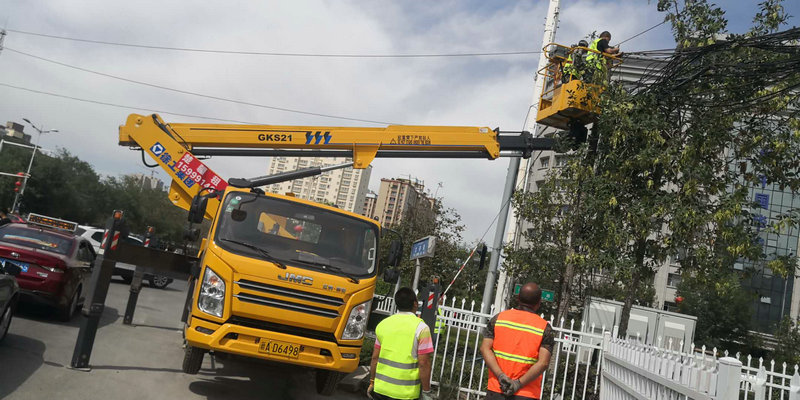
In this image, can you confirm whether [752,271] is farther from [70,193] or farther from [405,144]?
[70,193]

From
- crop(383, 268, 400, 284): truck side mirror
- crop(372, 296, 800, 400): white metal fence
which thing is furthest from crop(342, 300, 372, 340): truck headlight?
crop(372, 296, 800, 400): white metal fence

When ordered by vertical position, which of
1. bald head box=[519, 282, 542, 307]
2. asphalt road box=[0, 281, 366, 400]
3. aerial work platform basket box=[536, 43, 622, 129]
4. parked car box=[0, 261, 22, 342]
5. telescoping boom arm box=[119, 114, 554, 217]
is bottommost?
asphalt road box=[0, 281, 366, 400]

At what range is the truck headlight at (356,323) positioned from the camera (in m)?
6.76

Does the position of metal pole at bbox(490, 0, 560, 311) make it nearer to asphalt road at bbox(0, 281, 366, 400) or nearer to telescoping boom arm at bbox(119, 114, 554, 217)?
telescoping boom arm at bbox(119, 114, 554, 217)

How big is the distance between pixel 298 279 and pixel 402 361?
2044mm

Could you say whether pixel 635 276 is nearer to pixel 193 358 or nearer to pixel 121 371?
pixel 193 358

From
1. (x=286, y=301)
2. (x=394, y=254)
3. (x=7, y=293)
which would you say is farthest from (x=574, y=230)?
(x=7, y=293)

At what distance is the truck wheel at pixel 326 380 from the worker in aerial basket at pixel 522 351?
272 centimetres

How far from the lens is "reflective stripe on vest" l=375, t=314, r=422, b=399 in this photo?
4.92 metres

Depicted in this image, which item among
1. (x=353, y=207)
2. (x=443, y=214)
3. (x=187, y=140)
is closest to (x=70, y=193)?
(x=443, y=214)

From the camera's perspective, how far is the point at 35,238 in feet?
31.9

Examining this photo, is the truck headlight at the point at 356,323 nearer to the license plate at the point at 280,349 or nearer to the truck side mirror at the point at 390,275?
the license plate at the point at 280,349

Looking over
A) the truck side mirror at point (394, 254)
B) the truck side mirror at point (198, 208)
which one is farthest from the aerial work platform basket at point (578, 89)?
the truck side mirror at point (198, 208)

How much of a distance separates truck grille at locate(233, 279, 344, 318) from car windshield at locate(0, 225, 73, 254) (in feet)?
15.9
